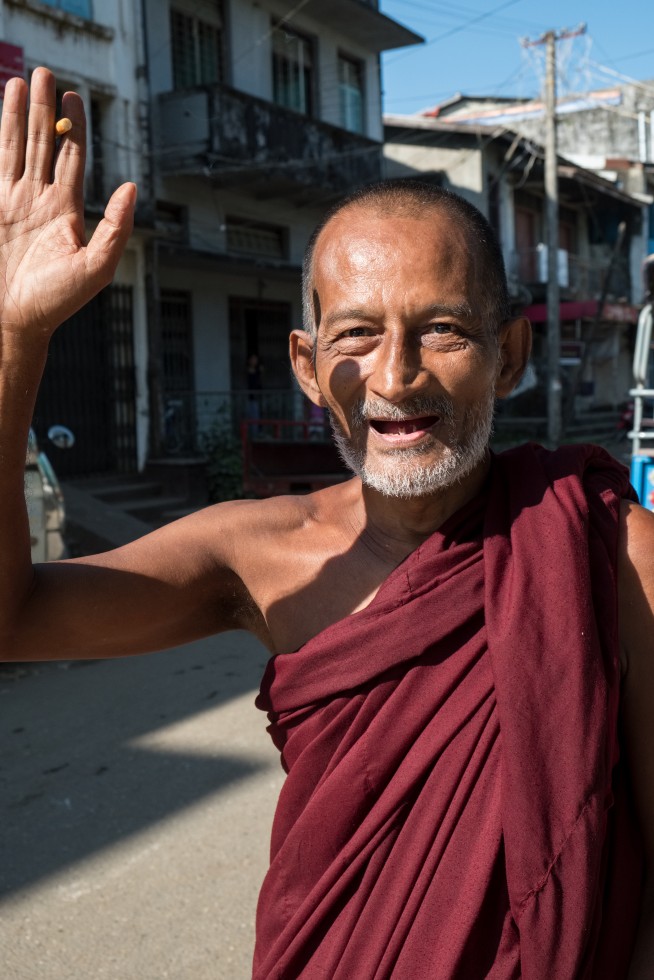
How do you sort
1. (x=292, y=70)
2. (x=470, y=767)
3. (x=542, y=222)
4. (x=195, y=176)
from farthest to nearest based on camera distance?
(x=542, y=222)
(x=292, y=70)
(x=195, y=176)
(x=470, y=767)

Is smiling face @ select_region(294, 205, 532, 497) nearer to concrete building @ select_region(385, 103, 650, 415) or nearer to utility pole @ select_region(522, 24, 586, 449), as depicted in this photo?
utility pole @ select_region(522, 24, 586, 449)

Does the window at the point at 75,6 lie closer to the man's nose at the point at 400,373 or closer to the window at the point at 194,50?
the window at the point at 194,50

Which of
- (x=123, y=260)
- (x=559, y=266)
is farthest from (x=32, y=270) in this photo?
(x=559, y=266)

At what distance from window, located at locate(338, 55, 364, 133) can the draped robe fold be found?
1759 centimetres

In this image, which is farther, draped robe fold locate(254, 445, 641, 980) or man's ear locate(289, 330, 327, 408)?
man's ear locate(289, 330, 327, 408)

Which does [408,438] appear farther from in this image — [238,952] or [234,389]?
[234,389]

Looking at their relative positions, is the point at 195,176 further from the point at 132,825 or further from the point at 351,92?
the point at 132,825

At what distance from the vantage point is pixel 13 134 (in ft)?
4.77

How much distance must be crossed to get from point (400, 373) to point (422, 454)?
0.44 feet

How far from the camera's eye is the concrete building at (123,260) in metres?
12.0

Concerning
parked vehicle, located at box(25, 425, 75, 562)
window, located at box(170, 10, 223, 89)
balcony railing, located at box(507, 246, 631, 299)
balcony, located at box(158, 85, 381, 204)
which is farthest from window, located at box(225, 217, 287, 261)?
parked vehicle, located at box(25, 425, 75, 562)

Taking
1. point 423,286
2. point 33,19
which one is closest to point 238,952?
point 423,286

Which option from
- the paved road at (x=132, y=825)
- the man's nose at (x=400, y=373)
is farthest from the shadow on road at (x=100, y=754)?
the man's nose at (x=400, y=373)

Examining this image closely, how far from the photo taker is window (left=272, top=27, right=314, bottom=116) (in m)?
16.1
